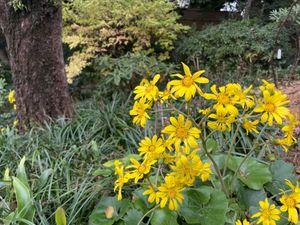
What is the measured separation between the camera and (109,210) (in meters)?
1.65

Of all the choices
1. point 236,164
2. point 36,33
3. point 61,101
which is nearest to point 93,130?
point 61,101

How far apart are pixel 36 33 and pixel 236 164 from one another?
2251 millimetres

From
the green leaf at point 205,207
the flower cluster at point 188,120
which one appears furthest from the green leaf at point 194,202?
the flower cluster at point 188,120

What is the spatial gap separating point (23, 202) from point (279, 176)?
3.62 feet

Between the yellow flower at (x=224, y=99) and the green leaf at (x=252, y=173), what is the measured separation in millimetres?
520

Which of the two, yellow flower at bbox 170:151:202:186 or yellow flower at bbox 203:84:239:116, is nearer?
yellow flower at bbox 203:84:239:116

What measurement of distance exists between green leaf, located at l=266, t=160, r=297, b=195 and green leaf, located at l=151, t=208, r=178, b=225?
50 centimetres

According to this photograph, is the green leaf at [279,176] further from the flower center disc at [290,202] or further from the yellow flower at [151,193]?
the yellow flower at [151,193]

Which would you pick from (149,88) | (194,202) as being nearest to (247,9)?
(194,202)

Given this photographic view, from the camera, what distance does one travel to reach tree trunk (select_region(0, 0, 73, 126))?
134 inches

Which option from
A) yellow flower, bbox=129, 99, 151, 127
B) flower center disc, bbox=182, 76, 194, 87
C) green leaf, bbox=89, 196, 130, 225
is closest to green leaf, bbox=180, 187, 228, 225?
green leaf, bbox=89, 196, 130, 225

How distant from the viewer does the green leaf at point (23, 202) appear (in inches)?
67.7

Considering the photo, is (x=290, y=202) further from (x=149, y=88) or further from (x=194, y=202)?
(x=149, y=88)

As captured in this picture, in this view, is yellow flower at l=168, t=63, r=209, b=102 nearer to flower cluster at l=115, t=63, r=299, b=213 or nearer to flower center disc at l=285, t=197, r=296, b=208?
flower cluster at l=115, t=63, r=299, b=213
